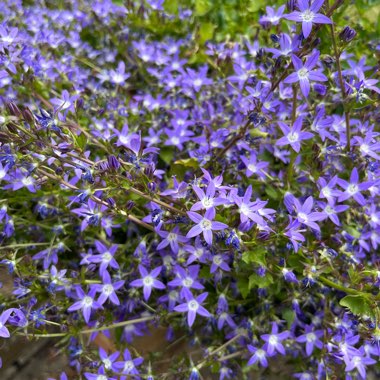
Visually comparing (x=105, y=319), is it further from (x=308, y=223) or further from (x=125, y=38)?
(x=125, y=38)

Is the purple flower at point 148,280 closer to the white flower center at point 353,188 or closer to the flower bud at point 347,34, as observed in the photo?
the white flower center at point 353,188

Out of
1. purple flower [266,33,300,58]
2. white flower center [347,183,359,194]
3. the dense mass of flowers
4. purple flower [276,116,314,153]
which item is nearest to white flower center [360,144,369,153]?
the dense mass of flowers

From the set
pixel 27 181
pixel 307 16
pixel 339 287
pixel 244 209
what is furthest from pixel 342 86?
pixel 27 181

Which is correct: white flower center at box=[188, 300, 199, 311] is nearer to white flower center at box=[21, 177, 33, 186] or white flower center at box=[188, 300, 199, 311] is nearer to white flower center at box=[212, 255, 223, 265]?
white flower center at box=[212, 255, 223, 265]

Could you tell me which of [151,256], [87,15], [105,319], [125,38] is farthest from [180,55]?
[105,319]

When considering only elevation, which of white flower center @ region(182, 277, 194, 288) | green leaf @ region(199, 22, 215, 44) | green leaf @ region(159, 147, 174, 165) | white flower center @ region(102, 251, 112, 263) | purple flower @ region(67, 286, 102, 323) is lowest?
purple flower @ region(67, 286, 102, 323)

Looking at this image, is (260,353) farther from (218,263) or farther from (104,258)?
(104,258)
